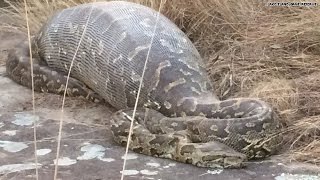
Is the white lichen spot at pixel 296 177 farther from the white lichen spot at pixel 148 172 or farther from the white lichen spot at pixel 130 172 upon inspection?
the white lichen spot at pixel 130 172

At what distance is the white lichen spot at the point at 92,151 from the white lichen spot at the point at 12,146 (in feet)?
1.36

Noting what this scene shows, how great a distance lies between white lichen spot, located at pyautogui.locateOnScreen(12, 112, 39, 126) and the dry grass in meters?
1.45

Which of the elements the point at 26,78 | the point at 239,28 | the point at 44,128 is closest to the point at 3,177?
the point at 44,128

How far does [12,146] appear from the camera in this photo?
5297mm

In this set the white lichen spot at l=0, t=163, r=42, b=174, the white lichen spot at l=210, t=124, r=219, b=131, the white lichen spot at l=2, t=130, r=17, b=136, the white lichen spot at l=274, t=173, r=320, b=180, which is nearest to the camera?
the white lichen spot at l=274, t=173, r=320, b=180

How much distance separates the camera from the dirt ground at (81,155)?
15.7 feet

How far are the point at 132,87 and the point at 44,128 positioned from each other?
2.38 feet

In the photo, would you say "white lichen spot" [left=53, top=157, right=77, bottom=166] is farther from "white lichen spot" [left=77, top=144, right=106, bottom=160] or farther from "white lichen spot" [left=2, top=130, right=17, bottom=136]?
"white lichen spot" [left=2, top=130, right=17, bottom=136]

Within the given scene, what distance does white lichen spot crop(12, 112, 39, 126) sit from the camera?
5.79 m

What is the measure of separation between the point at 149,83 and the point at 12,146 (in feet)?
3.66

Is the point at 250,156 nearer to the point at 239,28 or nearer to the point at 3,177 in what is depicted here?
the point at 3,177

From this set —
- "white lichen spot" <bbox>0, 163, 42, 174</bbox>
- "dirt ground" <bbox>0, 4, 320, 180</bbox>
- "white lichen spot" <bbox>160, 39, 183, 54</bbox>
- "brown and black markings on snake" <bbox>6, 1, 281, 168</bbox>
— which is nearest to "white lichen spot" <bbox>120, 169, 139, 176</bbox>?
"dirt ground" <bbox>0, 4, 320, 180</bbox>

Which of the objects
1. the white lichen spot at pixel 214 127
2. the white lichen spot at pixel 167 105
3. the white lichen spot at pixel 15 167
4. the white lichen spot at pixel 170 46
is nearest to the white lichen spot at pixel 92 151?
the white lichen spot at pixel 15 167

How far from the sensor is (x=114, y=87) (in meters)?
6.06
